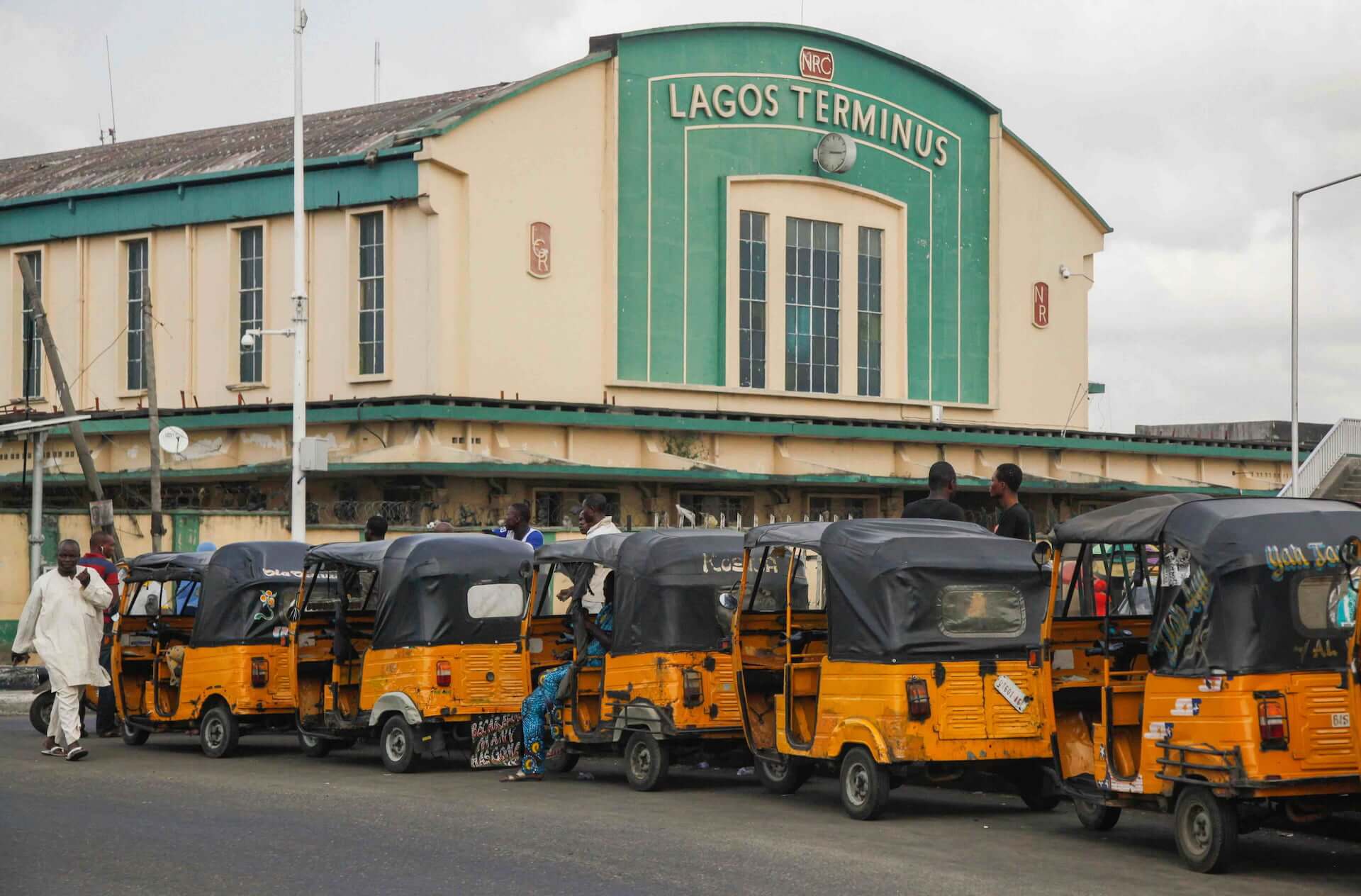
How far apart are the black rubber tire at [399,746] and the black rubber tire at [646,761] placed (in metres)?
2.12

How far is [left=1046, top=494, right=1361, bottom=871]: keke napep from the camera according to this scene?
10.2 meters

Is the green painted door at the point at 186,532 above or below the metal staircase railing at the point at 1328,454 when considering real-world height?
below

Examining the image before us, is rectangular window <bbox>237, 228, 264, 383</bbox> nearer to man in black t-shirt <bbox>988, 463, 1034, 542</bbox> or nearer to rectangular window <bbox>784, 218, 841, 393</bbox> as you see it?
rectangular window <bbox>784, 218, 841, 393</bbox>

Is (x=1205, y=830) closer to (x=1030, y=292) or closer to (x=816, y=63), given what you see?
(x=816, y=63)

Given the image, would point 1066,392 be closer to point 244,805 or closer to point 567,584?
point 567,584

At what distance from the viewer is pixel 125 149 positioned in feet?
160

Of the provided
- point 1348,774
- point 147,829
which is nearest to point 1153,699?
point 1348,774

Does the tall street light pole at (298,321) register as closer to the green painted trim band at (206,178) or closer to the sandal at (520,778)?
the green painted trim band at (206,178)

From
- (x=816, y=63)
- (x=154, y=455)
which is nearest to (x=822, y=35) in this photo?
(x=816, y=63)

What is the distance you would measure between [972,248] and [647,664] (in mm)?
32029

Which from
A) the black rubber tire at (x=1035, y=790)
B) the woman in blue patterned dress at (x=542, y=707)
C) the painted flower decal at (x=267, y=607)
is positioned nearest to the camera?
the black rubber tire at (x=1035, y=790)

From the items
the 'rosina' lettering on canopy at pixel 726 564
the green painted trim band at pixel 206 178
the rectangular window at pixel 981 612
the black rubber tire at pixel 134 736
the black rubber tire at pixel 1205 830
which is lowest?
the black rubber tire at pixel 134 736

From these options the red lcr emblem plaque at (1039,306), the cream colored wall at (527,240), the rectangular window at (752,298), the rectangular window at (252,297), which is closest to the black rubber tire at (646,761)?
the cream colored wall at (527,240)

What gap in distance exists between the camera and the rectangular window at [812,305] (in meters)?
41.6
